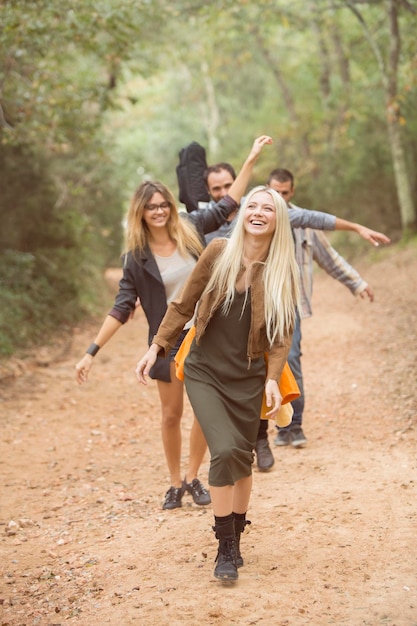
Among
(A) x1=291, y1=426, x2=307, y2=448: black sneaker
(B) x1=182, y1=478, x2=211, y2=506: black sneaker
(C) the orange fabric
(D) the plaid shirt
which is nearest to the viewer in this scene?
(C) the orange fabric

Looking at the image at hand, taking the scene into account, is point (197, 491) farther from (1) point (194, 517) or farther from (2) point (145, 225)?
(2) point (145, 225)

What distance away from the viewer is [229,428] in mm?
4148

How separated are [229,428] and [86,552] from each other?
5.26 ft

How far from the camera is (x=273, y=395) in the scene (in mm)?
4168

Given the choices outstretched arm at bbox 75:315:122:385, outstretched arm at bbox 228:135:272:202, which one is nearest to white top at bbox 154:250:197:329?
outstretched arm at bbox 75:315:122:385

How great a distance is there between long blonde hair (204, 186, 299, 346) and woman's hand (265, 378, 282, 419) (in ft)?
0.76

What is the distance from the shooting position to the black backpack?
6074mm

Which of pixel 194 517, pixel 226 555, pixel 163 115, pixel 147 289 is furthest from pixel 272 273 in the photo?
pixel 163 115

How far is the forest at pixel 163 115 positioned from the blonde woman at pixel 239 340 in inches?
254

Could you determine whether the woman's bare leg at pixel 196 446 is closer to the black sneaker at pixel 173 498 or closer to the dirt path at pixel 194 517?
the black sneaker at pixel 173 498

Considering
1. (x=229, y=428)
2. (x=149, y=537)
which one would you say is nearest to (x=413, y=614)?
(x=229, y=428)

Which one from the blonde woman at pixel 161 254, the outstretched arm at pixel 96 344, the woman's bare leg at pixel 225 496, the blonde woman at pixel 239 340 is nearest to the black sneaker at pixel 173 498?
the blonde woman at pixel 161 254

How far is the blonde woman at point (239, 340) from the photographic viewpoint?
13.7 ft

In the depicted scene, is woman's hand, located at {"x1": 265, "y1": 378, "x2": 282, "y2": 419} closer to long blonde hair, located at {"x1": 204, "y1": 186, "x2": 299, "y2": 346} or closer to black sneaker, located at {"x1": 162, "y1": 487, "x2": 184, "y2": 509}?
long blonde hair, located at {"x1": 204, "y1": 186, "x2": 299, "y2": 346}
